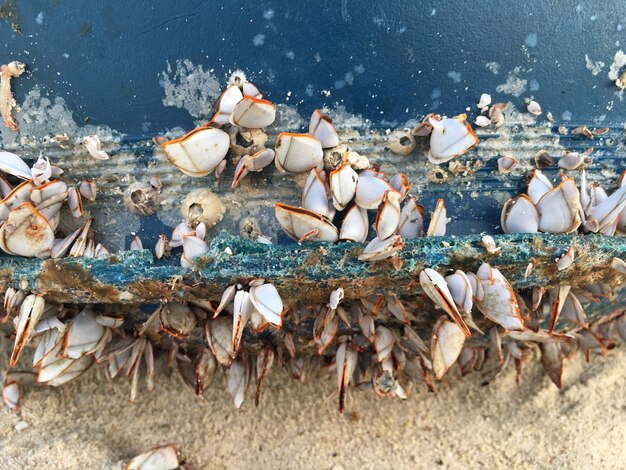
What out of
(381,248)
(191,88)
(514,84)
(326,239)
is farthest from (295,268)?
(514,84)

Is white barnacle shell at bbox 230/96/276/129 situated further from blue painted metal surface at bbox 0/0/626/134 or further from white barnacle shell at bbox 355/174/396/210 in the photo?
white barnacle shell at bbox 355/174/396/210

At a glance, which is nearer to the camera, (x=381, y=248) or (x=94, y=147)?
(x=381, y=248)

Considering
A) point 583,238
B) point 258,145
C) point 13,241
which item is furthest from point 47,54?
point 583,238

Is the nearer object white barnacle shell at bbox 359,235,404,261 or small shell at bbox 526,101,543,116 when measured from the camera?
white barnacle shell at bbox 359,235,404,261

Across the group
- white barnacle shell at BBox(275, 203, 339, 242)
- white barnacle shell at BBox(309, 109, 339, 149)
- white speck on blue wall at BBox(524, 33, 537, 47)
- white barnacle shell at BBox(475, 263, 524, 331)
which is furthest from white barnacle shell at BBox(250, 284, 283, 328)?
white speck on blue wall at BBox(524, 33, 537, 47)

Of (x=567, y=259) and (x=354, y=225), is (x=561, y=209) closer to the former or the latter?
(x=567, y=259)

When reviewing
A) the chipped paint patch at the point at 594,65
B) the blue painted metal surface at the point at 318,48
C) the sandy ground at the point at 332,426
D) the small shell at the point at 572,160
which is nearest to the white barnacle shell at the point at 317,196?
the blue painted metal surface at the point at 318,48
